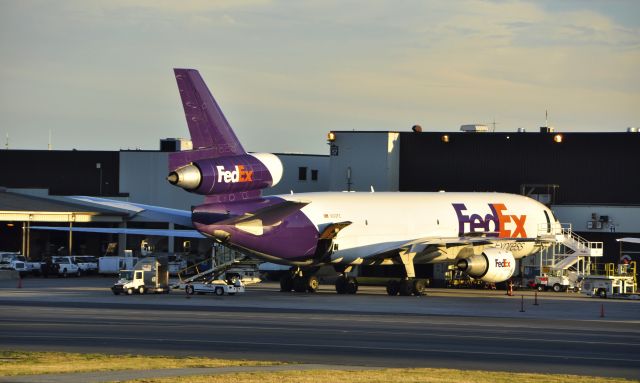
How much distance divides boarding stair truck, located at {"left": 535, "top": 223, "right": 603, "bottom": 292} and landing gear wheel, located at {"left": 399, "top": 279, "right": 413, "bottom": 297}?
37.2ft

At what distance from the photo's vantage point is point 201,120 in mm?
56281

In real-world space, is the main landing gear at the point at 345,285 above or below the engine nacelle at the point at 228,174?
below

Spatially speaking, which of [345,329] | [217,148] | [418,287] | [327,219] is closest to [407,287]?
[418,287]

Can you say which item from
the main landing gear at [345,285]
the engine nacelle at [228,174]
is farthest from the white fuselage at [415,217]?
the engine nacelle at [228,174]

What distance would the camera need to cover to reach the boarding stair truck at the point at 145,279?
62.6m

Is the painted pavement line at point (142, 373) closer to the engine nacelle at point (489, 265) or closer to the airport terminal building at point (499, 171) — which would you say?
the engine nacelle at point (489, 265)

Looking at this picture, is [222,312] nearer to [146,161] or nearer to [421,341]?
[421,341]

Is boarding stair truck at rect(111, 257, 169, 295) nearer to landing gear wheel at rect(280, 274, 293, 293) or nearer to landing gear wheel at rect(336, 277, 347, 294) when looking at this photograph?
landing gear wheel at rect(280, 274, 293, 293)

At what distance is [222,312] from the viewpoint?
49969mm

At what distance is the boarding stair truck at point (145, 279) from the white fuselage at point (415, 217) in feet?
27.9

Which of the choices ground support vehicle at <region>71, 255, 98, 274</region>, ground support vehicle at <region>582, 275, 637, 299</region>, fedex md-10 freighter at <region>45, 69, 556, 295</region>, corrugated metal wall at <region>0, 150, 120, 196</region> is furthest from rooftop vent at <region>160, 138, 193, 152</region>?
ground support vehicle at <region>582, 275, 637, 299</region>

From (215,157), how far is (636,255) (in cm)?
3645

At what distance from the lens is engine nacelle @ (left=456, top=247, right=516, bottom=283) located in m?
64.5

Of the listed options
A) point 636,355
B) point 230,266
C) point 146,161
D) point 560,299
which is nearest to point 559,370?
point 636,355
